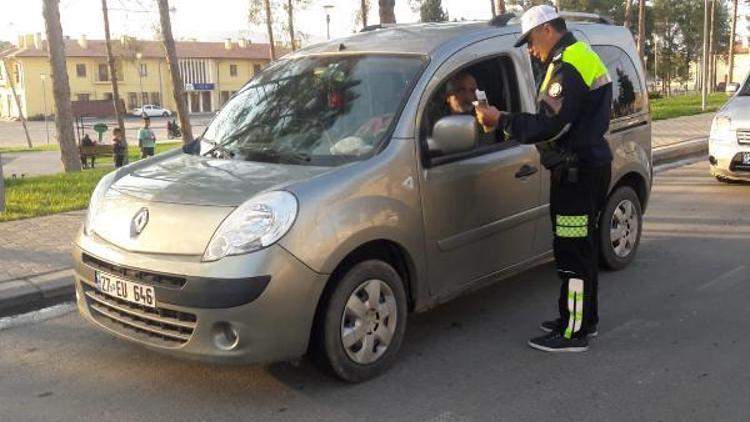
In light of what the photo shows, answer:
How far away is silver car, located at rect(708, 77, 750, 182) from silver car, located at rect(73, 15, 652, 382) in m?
5.02

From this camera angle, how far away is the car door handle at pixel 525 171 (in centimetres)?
479

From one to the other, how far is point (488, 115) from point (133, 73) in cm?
8628

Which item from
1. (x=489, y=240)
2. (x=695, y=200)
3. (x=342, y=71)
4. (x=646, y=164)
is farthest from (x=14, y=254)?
(x=695, y=200)

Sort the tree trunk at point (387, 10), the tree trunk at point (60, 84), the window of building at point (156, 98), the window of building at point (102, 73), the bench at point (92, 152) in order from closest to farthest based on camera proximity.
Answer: the tree trunk at point (387, 10) < the tree trunk at point (60, 84) < the bench at point (92, 152) < the window of building at point (102, 73) < the window of building at point (156, 98)

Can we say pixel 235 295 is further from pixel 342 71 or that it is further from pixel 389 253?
pixel 342 71

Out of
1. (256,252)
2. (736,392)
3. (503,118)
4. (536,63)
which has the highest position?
(536,63)

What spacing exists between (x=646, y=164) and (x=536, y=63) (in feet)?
5.15

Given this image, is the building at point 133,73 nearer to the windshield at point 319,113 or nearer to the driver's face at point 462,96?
the windshield at point 319,113

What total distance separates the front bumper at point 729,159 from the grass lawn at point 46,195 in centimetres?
755

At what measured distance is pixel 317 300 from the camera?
3611 millimetres

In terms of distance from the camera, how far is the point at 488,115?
4012 mm

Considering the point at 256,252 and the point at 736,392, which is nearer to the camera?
the point at 256,252

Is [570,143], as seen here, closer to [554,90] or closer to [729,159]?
[554,90]

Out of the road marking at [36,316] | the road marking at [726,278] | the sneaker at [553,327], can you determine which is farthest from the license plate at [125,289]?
the road marking at [726,278]
